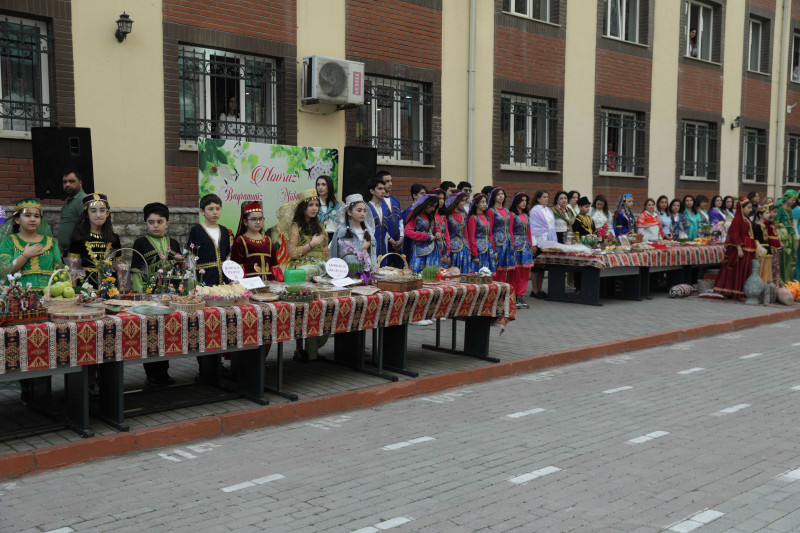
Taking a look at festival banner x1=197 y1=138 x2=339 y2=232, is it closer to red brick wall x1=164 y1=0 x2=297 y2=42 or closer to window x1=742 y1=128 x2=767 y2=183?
red brick wall x1=164 y1=0 x2=297 y2=42

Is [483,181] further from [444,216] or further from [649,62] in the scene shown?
[649,62]

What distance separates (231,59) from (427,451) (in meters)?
8.15

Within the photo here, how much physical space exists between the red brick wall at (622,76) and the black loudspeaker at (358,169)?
27.4 feet

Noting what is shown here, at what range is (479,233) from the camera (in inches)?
472

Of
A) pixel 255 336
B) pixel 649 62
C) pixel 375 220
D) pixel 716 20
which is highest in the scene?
pixel 716 20

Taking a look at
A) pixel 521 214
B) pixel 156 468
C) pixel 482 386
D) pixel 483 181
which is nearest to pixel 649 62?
pixel 483 181

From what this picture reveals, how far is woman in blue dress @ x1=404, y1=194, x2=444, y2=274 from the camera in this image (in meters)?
10.6

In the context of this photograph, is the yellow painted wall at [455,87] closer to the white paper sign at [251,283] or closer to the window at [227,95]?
the window at [227,95]

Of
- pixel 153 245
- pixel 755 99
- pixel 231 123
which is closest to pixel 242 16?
pixel 231 123

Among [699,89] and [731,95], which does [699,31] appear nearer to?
[699,89]

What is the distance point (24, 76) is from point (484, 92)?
8.53 metres

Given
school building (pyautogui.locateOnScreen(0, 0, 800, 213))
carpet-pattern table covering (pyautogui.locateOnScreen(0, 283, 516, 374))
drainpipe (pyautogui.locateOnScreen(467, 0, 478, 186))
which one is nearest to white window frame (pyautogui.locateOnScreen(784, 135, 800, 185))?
school building (pyautogui.locateOnScreen(0, 0, 800, 213))

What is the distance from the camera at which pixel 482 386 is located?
809cm

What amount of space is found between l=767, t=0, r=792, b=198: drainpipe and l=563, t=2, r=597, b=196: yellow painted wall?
31.1 ft
